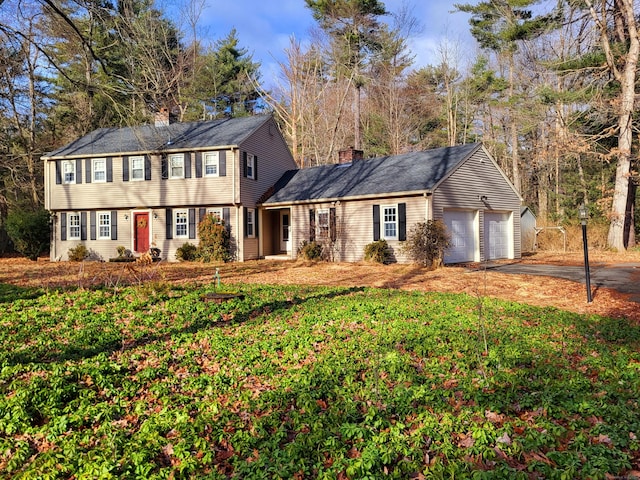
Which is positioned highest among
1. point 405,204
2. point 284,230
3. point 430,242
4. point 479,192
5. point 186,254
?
point 479,192

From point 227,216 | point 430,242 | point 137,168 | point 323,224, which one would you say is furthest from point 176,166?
point 430,242

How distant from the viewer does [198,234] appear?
2006cm

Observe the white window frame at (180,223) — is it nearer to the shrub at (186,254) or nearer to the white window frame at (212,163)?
the shrub at (186,254)

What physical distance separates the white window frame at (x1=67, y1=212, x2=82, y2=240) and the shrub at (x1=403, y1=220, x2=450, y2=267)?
53.2 ft

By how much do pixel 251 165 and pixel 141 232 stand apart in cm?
612

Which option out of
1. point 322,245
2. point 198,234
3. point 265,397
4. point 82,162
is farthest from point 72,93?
point 265,397

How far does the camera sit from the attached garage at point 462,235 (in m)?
17.5

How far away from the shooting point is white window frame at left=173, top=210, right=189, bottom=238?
20688 millimetres

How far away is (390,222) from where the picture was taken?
1773cm

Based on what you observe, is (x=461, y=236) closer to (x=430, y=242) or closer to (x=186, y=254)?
(x=430, y=242)

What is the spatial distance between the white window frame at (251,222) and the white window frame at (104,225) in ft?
22.6

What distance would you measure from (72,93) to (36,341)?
97.4 ft

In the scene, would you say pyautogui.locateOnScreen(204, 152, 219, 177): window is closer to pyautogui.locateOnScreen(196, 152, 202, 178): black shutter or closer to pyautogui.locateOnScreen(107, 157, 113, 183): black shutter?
pyautogui.locateOnScreen(196, 152, 202, 178): black shutter

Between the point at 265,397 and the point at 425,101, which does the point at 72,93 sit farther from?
the point at 265,397
